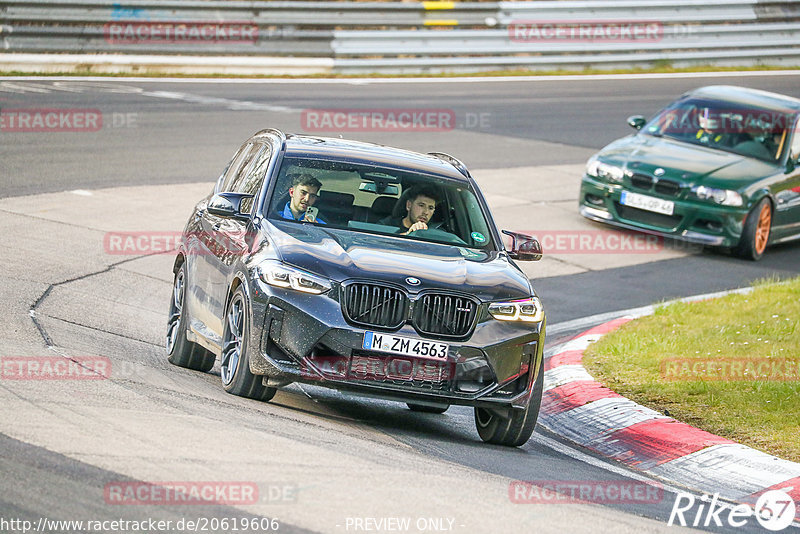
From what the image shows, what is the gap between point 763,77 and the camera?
32.1 m

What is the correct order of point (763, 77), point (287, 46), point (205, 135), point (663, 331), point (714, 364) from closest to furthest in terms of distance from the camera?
point (714, 364) < point (663, 331) < point (205, 135) < point (287, 46) < point (763, 77)

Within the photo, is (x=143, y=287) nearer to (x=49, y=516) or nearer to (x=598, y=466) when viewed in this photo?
(x=598, y=466)

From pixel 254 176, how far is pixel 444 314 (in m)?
2.13

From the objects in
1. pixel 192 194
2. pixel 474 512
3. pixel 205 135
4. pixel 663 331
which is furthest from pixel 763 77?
pixel 474 512

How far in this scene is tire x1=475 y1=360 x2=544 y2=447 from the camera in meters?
7.91

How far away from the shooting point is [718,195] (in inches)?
623

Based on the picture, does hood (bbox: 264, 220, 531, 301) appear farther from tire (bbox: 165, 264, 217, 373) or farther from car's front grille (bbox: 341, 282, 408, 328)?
tire (bbox: 165, 264, 217, 373)

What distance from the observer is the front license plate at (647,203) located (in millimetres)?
15945

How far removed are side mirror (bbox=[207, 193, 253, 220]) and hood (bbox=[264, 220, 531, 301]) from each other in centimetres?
29

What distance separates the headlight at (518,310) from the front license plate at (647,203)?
8.41 m

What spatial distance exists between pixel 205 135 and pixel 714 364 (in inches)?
458

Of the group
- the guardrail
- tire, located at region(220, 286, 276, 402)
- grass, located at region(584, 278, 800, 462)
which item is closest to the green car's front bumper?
grass, located at region(584, 278, 800, 462)

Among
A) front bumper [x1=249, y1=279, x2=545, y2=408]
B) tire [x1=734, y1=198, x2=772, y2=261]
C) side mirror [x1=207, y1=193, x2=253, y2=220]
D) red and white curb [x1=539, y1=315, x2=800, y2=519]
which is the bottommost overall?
tire [x1=734, y1=198, x2=772, y2=261]

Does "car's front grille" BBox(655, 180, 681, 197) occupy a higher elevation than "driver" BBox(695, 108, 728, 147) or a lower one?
lower
